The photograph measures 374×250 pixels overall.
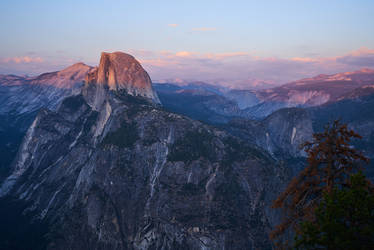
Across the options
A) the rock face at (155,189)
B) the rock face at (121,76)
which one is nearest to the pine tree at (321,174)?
the rock face at (155,189)

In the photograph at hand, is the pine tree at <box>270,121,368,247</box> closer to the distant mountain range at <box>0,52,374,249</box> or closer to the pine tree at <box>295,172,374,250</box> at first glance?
the pine tree at <box>295,172,374,250</box>

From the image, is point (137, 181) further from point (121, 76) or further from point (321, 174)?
point (321, 174)

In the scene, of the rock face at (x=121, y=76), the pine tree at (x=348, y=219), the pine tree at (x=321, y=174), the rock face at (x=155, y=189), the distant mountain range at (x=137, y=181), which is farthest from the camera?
the rock face at (x=121, y=76)

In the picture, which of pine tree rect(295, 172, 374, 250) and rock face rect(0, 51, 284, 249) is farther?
rock face rect(0, 51, 284, 249)

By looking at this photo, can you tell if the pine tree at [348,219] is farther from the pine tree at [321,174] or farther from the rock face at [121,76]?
the rock face at [121,76]

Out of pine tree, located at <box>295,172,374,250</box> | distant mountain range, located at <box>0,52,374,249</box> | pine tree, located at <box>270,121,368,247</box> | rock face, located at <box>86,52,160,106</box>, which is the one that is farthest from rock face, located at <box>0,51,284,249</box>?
pine tree, located at <box>295,172,374,250</box>
